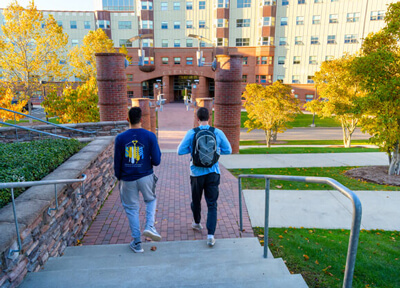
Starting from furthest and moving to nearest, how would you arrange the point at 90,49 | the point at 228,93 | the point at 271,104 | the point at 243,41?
the point at 243,41 < the point at 90,49 < the point at 271,104 < the point at 228,93

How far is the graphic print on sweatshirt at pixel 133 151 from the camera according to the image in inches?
140

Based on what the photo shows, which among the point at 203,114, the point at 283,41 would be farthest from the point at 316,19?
the point at 203,114

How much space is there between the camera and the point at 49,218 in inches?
132

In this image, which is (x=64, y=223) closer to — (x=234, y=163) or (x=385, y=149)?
(x=234, y=163)

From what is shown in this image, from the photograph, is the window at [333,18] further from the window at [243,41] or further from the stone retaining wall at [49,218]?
the stone retaining wall at [49,218]

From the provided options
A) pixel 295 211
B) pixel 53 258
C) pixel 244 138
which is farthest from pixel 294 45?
pixel 53 258

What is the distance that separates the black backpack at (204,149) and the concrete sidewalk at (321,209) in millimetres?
1828

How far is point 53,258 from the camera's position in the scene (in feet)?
11.2

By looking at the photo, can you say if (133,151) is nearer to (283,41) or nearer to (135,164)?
(135,164)

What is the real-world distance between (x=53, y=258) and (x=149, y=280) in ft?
4.68

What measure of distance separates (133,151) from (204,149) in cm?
92

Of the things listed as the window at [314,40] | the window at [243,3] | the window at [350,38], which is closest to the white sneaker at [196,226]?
the window at [314,40]

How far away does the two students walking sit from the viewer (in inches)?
140

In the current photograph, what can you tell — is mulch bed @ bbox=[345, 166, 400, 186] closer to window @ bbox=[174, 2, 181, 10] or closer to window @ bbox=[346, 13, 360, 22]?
window @ bbox=[346, 13, 360, 22]
